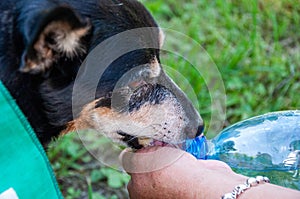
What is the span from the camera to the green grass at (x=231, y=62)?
10.8 feet

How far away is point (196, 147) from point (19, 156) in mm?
833

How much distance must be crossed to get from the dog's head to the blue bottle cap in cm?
3

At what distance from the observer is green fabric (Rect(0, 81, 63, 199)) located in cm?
185

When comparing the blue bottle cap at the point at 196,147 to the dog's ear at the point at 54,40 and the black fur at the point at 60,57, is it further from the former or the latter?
the dog's ear at the point at 54,40

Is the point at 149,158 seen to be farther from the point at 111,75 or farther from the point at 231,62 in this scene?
the point at 231,62

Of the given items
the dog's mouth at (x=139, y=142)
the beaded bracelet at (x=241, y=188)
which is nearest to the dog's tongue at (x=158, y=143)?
the dog's mouth at (x=139, y=142)

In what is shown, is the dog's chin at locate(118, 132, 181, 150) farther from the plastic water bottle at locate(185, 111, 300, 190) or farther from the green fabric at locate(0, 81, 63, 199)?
the green fabric at locate(0, 81, 63, 199)

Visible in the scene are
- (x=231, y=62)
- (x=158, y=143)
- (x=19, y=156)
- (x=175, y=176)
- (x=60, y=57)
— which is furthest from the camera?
(x=231, y=62)

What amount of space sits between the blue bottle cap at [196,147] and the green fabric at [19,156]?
26.3 inches

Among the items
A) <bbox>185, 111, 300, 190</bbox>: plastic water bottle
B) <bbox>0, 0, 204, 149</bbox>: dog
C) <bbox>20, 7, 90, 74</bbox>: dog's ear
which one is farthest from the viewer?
<bbox>185, 111, 300, 190</bbox>: plastic water bottle

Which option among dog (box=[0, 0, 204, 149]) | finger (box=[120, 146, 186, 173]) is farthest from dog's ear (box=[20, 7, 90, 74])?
finger (box=[120, 146, 186, 173])

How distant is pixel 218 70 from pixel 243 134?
4.36ft

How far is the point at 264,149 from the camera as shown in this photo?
252cm

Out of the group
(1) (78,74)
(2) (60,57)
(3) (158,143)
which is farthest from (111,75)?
(3) (158,143)
